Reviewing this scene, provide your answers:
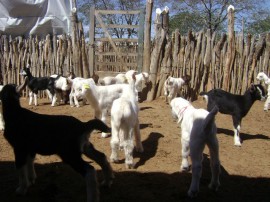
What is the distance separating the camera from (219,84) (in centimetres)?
1229

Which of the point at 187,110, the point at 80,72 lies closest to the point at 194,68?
the point at 80,72

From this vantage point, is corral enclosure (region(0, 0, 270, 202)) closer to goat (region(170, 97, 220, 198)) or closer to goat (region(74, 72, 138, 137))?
goat (region(170, 97, 220, 198))

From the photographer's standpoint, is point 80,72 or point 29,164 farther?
point 80,72

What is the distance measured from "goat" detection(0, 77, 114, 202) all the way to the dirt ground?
0.35 meters

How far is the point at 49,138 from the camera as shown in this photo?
456cm

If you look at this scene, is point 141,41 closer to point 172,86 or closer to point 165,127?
point 172,86

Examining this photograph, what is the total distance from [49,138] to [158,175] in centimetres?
213

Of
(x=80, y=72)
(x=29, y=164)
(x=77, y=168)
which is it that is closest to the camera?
(x=77, y=168)

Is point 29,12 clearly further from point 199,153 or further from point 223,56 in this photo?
point 199,153

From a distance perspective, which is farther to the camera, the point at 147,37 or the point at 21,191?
the point at 147,37

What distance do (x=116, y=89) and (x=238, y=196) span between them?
4.16 m

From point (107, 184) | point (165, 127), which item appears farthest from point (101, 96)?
point (107, 184)

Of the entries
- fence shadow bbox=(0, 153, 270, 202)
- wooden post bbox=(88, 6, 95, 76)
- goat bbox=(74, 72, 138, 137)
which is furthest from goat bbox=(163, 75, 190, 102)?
fence shadow bbox=(0, 153, 270, 202)

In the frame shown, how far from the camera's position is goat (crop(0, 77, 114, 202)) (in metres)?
4.44
